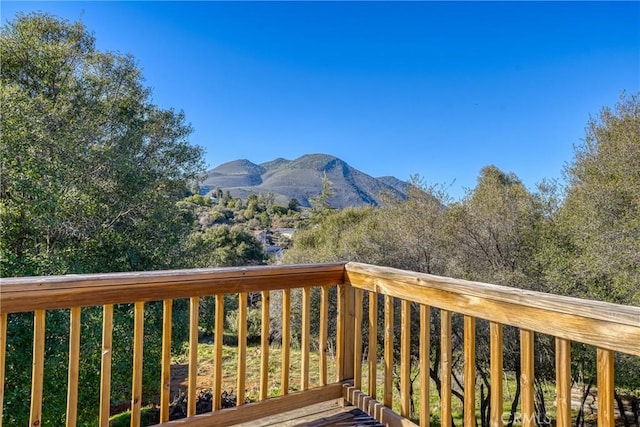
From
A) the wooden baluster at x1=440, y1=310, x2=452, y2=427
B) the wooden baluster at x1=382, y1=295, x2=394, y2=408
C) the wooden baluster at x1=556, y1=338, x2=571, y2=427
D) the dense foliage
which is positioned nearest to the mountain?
the dense foliage

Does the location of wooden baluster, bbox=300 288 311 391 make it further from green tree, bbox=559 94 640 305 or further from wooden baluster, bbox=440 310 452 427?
green tree, bbox=559 94 640 305

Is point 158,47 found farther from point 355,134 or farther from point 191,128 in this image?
point 355,134

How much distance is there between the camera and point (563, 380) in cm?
115

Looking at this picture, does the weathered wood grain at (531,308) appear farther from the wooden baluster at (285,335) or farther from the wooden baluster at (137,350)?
the wooden baluster at (137,350)

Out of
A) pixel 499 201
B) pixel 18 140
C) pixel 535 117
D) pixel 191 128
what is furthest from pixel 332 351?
pixel 535 117

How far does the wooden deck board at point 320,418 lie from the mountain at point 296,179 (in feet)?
37.9

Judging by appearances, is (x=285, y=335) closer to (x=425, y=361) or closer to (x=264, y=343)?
(x=264, y=343)

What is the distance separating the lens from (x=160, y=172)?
7918mm

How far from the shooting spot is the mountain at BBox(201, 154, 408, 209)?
49.6ft

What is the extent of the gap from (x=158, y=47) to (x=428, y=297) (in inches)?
327

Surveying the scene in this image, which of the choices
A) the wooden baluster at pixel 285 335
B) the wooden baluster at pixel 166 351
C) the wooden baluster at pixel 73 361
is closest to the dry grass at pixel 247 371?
the wooden baluster at pixel 285 335

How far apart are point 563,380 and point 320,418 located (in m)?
1.26

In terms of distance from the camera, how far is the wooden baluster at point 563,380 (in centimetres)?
113

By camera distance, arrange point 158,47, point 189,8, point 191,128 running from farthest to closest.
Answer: point 191,128 → point 158,47 → point 189,8
